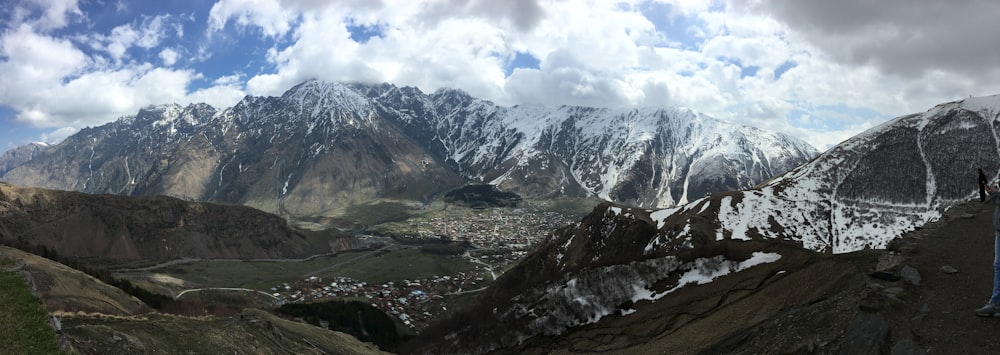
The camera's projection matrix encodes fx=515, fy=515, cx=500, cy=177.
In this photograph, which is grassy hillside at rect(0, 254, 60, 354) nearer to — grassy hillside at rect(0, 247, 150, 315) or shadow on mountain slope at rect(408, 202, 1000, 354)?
shadow on mountain slope at rect(408, 202, 1000, 354)

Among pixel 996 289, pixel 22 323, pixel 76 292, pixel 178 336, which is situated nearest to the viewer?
pixel 996 289

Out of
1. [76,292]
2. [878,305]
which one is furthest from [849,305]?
[76,292]

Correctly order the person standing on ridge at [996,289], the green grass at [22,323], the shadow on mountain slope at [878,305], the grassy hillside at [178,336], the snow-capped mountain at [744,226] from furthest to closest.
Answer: the snow-capped mountain at [744,226]
the grassy hillside at [178,336]
the green grass at [22,323]
the shadow on mountain slope at [878,305]
the person standing on ridge at [996,289]

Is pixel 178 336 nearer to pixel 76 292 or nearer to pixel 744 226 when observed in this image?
pixel 76 292

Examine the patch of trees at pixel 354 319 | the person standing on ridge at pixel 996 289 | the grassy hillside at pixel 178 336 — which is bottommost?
the patch of trees at pixel 354 319

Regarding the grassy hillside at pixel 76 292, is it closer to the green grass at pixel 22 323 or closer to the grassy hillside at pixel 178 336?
the grassy hillside at pixel 178 336

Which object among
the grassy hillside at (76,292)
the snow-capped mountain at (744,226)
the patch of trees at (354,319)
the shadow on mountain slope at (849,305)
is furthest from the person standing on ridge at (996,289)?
the patch of trees at (354,319)

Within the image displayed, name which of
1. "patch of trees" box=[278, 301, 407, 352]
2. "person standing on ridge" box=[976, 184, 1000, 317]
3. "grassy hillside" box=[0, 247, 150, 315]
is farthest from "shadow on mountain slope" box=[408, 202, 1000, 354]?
"patch of trees" box=[278, 301, 407, 352]
